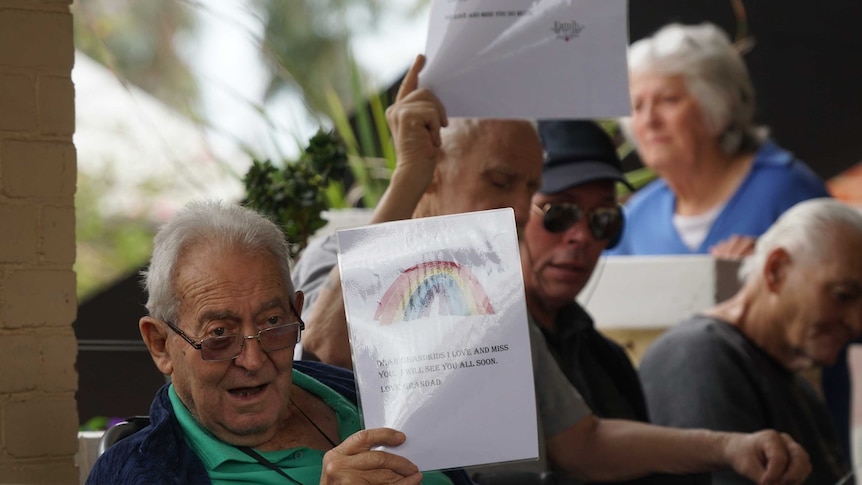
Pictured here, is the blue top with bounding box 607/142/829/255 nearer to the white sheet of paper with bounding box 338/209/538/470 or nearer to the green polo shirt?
the green polo shirt

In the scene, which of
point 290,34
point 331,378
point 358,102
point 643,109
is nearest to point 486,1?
point 331,378

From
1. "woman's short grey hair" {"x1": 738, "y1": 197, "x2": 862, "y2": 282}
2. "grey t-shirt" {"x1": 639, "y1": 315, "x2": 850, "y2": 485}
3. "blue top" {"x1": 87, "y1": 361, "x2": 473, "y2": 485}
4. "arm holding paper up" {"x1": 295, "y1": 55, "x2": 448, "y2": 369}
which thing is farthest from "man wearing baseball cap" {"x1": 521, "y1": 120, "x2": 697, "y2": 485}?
"blue top" {"x1": 87, "y1": 361, "x2": 473, "y2": 485}

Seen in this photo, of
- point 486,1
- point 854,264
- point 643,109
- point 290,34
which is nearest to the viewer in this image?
point 486,1

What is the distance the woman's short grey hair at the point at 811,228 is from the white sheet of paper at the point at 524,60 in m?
1.13

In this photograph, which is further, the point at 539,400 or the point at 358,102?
the point at 358,102

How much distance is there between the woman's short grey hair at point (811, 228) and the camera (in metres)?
3.73

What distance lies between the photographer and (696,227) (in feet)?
18.1

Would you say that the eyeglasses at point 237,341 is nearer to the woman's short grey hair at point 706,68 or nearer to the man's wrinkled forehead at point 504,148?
the man's wrinkled forehead at point 504,148

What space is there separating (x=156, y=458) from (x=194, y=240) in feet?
1.22

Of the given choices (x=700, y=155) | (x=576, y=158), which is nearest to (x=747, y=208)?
(x=700, y=155)

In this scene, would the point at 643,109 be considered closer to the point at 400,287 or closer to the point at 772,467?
the point at 772,467

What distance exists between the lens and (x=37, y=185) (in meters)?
2.49

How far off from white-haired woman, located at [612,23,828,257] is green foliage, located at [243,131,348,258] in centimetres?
253

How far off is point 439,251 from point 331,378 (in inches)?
24.5
